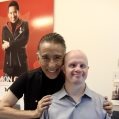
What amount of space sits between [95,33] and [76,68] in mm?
1001

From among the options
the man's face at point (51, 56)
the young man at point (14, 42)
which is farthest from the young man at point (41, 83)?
the young man at point (14, 42)

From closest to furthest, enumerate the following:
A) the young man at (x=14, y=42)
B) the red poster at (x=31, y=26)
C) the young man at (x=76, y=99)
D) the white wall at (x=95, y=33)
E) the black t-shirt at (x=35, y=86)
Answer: the young man at (x=76, y=99), the black t-shirt at (x=35, y=86), the white wall at (x=95, y=33), the red poster at (x=31, y=26), the young man at (x=14, y=42)

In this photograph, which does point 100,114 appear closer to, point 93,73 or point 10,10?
point 93,73

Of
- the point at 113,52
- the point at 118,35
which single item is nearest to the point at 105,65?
the point at 113,52

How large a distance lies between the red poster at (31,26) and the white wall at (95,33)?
0.43ft

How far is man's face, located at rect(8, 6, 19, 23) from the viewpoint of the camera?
8.30 ft

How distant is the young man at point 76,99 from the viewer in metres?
1.21

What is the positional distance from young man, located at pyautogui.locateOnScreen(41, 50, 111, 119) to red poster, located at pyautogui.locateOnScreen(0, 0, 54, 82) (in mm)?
1129

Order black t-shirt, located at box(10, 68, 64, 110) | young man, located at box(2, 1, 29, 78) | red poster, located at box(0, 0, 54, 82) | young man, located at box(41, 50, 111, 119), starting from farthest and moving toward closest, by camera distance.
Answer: young man, located at box(2, 1, 29, 78), red poster, located at box(0, 0, 54, 82), black t-shirt, located at box(10, 68, 64, 110), young man, located at box(41, 50, 111, 119)

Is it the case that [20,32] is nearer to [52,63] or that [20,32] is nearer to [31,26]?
[31,26]

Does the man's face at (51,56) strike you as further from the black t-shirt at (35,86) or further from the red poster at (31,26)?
the red poster at (31,26)

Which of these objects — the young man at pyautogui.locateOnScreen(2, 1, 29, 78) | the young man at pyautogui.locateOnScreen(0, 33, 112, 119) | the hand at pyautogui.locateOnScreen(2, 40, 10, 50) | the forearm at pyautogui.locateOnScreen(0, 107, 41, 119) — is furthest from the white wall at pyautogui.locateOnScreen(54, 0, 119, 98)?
the forearm at pyautogui.locateOnScreen(0, 107, 41, 119)

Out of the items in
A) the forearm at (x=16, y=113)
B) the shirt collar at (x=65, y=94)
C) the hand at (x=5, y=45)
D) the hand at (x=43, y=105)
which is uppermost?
the hand at (x=5, y=45)

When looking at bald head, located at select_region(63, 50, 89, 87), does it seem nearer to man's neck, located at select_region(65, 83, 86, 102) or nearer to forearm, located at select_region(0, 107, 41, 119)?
man's neck, located at select_region(65, 83, 86, 102)
